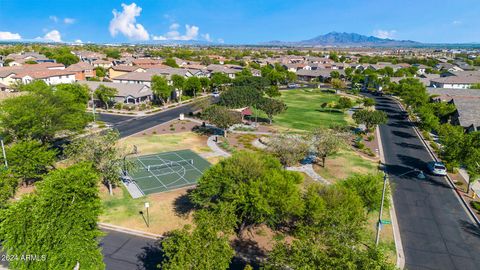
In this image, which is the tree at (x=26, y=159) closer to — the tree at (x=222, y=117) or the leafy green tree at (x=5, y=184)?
the leafy green tree at (x=5, y=184)

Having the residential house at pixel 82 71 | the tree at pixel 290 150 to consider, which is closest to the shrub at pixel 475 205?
the tree at pixel 290 150

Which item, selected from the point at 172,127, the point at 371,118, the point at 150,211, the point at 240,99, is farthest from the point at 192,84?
the point at 150,211

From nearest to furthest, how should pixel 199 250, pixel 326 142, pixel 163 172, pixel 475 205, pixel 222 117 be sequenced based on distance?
pixel 199 250, pixel 475 205, pixel 163 172, pixel 326 142, pixel 222 117

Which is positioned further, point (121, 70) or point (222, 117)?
point (121, 70)

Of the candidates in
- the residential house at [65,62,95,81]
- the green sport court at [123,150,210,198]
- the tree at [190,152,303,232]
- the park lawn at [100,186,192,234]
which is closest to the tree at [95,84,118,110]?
the residential house at [65,62,95,81]

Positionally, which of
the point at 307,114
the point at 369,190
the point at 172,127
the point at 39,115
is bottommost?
the point at 172,127

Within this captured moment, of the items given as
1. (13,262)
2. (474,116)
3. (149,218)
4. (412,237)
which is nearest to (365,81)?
(474,116)

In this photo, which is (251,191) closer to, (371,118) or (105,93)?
(371,118)
